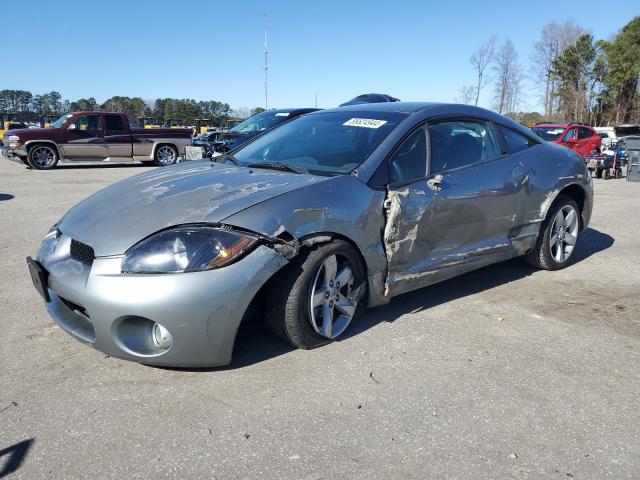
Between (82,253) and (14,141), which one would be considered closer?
(82,253)

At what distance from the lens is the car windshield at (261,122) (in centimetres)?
1379

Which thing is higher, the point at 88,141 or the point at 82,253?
the point at 88,141

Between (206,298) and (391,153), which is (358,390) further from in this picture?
(391,153)

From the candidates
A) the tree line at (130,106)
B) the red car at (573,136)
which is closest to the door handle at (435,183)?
the red car at (573,136)

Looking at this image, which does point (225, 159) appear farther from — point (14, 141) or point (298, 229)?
point (14, 141)

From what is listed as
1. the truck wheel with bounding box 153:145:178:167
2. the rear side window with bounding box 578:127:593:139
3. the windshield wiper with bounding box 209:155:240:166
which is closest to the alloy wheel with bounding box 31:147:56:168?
the truck wheel with bounding box 153:145:178:167

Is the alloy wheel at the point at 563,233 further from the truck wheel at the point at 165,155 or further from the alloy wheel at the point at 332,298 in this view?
the truck wheel at the point at 165,155

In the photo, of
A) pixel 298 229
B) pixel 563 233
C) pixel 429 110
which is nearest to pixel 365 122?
pixel 429 110

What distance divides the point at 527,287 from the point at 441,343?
1591mm

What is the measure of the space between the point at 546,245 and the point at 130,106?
77.5m

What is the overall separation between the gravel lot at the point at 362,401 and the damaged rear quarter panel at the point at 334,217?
563 mm

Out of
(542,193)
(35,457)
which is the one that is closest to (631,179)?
(542,193)

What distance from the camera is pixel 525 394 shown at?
2.81 m

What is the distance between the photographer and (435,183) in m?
3.69
